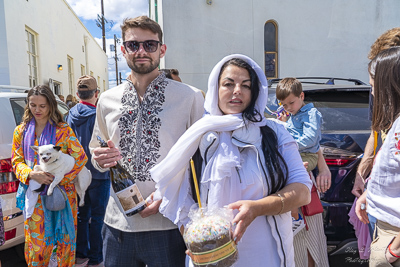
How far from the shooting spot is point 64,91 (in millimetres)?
17234

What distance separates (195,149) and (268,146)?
1.21ft

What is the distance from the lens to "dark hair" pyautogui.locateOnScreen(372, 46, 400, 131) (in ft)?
5.44

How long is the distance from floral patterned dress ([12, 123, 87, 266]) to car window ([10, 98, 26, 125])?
707 millimetres

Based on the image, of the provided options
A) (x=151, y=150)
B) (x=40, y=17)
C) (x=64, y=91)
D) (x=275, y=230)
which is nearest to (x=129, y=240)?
(x=151, y=150)

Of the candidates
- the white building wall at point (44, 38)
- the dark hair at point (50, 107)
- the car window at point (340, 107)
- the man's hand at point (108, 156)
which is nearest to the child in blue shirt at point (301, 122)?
the car window at point (340, 107)

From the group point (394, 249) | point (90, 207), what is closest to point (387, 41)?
point (394, 249)

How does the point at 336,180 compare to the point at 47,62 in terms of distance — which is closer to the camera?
the point at 336,180

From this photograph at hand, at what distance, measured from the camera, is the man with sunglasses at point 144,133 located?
1.94m

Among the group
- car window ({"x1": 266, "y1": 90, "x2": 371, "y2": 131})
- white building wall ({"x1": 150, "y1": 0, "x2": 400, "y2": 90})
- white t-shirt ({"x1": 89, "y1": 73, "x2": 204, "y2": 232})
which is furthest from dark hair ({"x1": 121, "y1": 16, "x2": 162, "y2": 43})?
white building wall ({"x1": 150, "y1": 0, "x2": 400, "y2": 90})

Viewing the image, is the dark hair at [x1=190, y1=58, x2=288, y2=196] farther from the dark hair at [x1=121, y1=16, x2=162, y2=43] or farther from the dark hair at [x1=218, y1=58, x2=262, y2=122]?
the dark hair at [x1=121, y1=16, x2=162, y2=43]

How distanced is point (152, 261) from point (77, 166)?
1.61 meters

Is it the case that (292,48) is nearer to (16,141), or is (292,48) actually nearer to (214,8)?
(214,8)

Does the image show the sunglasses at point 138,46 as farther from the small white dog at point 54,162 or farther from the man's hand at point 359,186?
the man's hand at point 359,186

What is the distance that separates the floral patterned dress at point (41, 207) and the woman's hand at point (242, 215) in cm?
226
